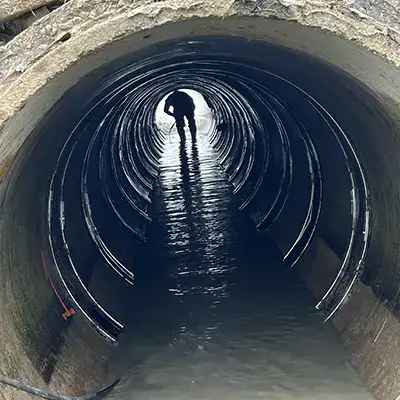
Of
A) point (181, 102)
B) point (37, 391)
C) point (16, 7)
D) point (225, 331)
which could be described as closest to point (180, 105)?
point (181, 102)

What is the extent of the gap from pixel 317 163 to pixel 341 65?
3.66 m

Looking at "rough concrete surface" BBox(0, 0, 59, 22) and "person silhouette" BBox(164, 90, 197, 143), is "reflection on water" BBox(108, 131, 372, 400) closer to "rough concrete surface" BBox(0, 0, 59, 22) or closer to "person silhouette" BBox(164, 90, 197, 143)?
"rough concrete surface" BBox(0, 0, 59, 22)

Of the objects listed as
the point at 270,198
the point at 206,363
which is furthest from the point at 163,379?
the point at 270,198

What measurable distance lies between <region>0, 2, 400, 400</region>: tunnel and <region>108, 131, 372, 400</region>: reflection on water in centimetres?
2

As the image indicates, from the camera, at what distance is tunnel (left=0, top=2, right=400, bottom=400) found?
4.27 meters

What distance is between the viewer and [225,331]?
654 centimetres

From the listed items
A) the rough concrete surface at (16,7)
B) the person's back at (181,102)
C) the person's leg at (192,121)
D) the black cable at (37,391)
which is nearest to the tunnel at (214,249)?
the black cable at (37,391)

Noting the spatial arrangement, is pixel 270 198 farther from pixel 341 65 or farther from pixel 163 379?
pixel 341 65

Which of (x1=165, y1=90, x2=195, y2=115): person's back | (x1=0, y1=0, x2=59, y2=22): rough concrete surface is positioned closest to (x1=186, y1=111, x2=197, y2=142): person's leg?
(x1=165, y1=90, x2=195, y2=115): person's back

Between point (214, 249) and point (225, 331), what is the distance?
2782 millimetres

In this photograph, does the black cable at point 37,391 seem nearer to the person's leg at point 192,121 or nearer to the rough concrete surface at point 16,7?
the rough concrete surface at point 16,7

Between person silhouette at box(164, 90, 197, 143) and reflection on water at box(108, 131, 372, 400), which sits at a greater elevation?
person silhouette at box(164, 90, 197, 143)

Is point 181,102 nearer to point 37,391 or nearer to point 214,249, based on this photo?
point 214,249

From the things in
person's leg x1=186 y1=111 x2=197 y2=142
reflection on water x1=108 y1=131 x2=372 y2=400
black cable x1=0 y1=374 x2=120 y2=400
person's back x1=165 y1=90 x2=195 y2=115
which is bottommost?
black cable x1=0 y1=374 x2=120 y2=400
